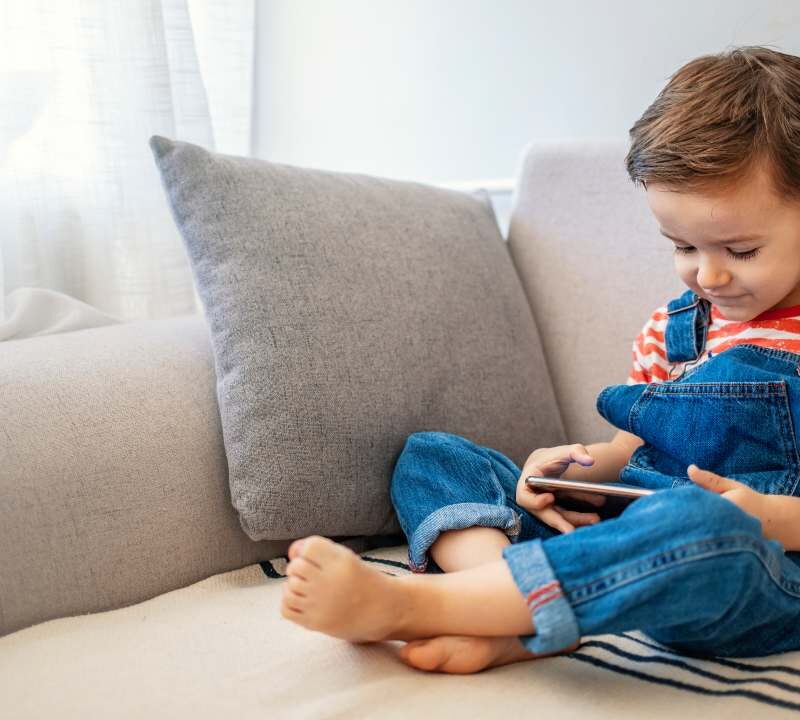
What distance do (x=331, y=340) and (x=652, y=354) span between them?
15.3 inches

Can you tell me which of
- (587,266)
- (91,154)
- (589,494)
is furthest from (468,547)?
(91,154)

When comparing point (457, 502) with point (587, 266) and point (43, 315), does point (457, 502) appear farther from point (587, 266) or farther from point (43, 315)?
point (43, 315)

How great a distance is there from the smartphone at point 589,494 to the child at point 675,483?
0.06ft

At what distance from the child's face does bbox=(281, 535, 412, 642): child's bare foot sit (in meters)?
0.46

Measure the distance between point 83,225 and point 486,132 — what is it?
31.7 inches

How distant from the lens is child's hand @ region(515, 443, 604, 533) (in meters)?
1.00

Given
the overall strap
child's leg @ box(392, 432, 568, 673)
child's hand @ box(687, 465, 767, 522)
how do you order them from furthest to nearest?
the overall strap
child's leg @ box(392, 432, 568, 673)
child's hand @ box(687, 465, 767, 522)

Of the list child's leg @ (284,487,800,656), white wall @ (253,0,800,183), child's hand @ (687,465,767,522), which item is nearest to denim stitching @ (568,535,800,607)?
child's leg @ (284,487,800,656)

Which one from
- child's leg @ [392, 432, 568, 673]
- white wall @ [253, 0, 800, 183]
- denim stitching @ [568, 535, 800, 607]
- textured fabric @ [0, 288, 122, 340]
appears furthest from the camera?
white wall @ [253, 0, 800, 183]

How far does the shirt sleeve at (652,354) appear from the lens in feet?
3.70

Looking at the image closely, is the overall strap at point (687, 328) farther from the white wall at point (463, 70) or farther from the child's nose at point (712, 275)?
the white wall at point (463, 70)

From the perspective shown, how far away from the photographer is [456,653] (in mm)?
808

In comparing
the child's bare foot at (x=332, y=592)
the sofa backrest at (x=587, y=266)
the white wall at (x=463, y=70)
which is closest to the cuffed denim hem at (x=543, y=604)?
the child's bare foot at (x=332, y=592)

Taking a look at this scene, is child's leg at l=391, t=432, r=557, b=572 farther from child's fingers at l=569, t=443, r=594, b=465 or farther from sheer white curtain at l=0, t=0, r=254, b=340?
sheer white curtain at l=0, t=0, r=254, b=340
